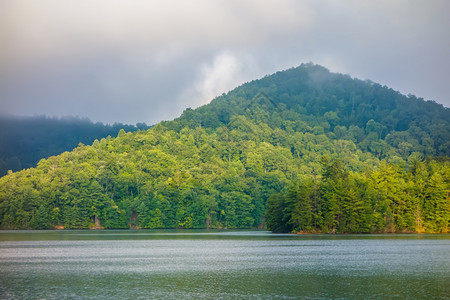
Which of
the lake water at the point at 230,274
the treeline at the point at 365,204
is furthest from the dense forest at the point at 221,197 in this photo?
the lake water at the point at 230,274

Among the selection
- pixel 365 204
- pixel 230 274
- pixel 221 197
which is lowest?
pixel 230 274

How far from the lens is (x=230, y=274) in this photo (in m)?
48.5

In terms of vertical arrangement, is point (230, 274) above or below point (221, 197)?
below

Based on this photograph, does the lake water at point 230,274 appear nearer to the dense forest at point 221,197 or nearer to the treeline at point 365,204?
the treeline at point 365,204

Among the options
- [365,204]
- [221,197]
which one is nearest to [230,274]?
[365,204]

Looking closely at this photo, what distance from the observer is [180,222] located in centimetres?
17350

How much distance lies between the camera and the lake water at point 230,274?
38.0m

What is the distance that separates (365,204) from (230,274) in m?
74.4

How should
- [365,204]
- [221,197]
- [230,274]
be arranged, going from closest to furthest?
[230,274] → [365,204] → [221,197]

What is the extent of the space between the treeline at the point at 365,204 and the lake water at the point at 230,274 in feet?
138

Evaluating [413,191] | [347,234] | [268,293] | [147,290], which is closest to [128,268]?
[147,290]

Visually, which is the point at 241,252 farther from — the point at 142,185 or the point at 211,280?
the point at 142,185

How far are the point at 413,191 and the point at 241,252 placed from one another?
217 feet

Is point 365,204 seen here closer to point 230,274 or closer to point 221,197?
point 221,197
